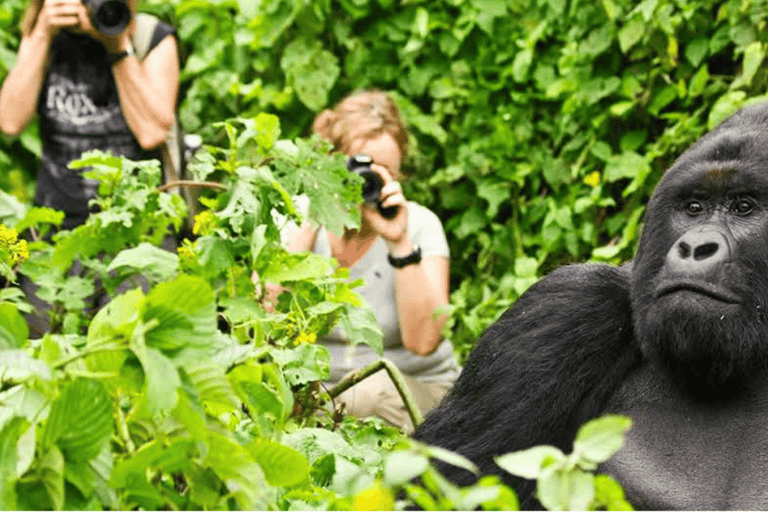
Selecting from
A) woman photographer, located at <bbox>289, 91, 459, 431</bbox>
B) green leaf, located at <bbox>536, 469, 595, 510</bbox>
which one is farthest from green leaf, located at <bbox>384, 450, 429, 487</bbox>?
woman photographer, located at <bbox>289, 91, 459, 431</bbox>

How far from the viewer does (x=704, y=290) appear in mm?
2545

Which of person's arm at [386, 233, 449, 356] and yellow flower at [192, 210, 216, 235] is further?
person's arm at [386, 233, 449, 356]

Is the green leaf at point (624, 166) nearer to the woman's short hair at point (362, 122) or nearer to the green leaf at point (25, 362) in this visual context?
the woman's short hair at point (362, 122)

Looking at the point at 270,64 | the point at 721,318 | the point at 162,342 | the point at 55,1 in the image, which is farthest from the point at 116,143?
the point at 162,342

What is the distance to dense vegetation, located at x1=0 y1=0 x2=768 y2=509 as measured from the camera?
61.6 inches

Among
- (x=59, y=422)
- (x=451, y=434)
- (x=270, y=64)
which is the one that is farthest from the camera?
(x=270, y=64)

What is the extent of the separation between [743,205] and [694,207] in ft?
0.27

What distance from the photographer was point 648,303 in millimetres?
2672

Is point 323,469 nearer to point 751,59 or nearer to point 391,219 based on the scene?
point 391,219

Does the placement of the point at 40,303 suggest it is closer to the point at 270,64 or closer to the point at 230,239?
the point at 230,239

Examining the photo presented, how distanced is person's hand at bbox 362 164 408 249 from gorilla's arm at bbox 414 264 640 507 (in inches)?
50.0

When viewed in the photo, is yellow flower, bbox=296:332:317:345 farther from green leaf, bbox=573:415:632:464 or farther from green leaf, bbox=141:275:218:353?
green leaf, bbox=573:415:632:464

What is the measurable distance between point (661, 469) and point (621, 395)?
0.18 metres

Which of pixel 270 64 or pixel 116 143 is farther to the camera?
pixel 270 64
